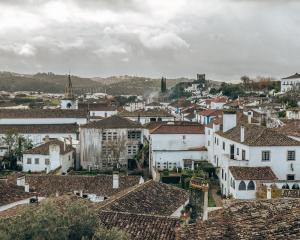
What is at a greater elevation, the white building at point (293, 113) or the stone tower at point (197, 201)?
the white building at point (293, 113)

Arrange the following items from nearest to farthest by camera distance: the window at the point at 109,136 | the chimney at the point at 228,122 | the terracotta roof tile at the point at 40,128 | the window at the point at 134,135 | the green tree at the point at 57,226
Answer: the green tree at the point at 57,226, the chimney at the point at 228,122, the window at the point at 109,136, the window at the point at 134,135, the terracotta roof tile at the point at 40,128

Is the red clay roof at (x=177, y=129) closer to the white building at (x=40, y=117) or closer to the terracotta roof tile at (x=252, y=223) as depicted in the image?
the white building at (x=40, y=117)

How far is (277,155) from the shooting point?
A: 37.4 m

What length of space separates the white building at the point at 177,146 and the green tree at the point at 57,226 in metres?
31.6

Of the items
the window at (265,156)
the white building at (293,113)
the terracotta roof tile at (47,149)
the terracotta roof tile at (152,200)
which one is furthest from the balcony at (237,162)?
the white building at (293,113)

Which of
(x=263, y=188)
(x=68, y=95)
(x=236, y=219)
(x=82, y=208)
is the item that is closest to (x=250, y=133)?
(x=263, y=188)

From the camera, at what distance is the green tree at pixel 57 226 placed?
530 inches

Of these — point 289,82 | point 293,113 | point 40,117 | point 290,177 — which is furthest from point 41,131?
point 289,82

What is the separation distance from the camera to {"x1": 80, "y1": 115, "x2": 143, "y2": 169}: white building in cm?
5188

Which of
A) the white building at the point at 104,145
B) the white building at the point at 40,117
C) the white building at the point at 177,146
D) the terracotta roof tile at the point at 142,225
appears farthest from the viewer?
the white building at the point at 40,117

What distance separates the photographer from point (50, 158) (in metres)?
50.1

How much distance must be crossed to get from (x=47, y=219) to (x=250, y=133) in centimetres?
2822

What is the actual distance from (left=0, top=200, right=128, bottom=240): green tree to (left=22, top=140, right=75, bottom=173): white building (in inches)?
1374

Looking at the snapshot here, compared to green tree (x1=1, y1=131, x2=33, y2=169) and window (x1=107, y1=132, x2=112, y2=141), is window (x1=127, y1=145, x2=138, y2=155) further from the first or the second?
green tree (x1=1, y1=131, x2=33, y2=169)
